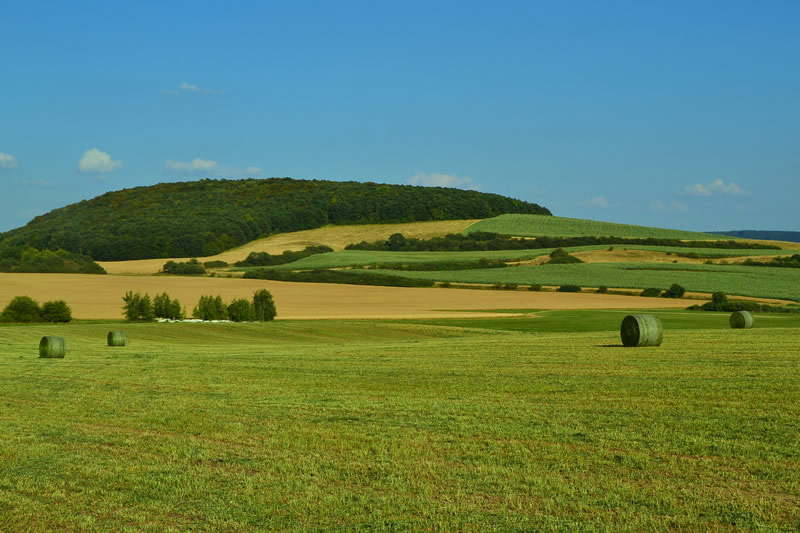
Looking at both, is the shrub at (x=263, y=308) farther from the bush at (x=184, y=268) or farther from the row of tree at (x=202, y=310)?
the bush at (x=184, y=268)

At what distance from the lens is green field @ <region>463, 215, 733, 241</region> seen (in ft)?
325

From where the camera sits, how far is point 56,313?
45.7 meters

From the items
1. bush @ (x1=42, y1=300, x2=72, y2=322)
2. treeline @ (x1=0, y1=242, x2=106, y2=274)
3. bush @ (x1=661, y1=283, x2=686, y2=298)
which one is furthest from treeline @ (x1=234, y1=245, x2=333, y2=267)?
bush @ (x1=42, y1=300, x2=72, y2=322)

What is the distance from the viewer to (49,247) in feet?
341

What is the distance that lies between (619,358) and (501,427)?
10.6 metres

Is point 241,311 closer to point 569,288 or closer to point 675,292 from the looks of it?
point 569,288

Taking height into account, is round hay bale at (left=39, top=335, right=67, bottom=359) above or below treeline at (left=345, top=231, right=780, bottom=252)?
below

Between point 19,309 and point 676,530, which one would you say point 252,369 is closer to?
point 676,530

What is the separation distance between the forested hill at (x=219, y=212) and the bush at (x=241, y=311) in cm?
5594

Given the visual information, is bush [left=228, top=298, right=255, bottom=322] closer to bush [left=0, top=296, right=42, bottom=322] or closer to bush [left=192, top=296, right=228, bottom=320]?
bush [left=192, top=296, right=228, bottom=320]

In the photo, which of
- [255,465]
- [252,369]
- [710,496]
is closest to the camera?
[710,496]

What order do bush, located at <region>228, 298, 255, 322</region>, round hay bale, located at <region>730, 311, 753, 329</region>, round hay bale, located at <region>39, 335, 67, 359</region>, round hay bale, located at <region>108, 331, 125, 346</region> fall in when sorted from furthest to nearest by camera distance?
bush, located at <region>228, 298, 255, 322</region>
round hay bale, located at <region>730, 311, 753, 329</region>
round hay bale, located at <region>108, 331, 125, 346</region>
round hay bale, located at <region>39, 335, 67, 359</region>

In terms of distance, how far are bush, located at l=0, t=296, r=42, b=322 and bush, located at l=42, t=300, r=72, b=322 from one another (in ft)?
1.66

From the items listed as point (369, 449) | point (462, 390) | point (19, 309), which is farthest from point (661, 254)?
point (369, 449)
